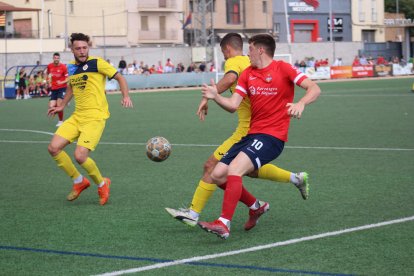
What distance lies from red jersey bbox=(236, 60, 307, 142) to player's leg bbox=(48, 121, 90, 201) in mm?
3260

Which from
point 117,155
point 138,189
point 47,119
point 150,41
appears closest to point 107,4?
point 150,41

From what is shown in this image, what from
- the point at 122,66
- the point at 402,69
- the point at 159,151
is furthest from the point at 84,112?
the point at 402,69

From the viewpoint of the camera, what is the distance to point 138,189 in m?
11.6

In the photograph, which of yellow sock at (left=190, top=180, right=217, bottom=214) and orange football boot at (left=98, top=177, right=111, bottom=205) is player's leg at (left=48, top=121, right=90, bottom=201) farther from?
yellow sock at (left=190, top=180, right=217, bottom=214)

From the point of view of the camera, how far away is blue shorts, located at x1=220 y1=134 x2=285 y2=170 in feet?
26.6

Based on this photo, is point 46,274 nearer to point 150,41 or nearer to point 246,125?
point 246,125


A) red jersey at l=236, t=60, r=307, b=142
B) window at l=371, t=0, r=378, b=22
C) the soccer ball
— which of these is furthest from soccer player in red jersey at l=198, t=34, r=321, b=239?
window at l=371, t=0, r=378, b=22

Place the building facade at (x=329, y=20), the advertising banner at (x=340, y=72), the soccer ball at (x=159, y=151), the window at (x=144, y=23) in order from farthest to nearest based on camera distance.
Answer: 1. the building facade at (x=329, y=20)
2. the window at (x=144, y=23)
3. the advertising banner at (x=340, y=72)
4. the soccer ball at (x=159, y=151)

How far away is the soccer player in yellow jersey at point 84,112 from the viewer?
1072 centimetres

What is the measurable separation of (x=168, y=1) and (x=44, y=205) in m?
65.6

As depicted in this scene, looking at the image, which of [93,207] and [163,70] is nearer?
[93,207]

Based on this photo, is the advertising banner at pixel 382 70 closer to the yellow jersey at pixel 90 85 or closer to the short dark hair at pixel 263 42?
the yellow jersey at pixel 90 85

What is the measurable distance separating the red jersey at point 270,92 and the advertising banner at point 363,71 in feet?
178

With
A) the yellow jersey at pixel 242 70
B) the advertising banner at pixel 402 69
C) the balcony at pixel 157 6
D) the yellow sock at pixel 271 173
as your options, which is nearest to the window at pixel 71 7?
the balcony at pixel 157 6
